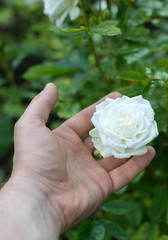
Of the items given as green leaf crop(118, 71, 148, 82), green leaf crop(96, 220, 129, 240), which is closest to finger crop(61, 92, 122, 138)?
green leaf crop(118, 71, 148, 82)

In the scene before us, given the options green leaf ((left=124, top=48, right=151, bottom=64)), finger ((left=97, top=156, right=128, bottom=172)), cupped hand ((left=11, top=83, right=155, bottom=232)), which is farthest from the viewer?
green leaf ((left=124, top=48, right=151, bottom=64))

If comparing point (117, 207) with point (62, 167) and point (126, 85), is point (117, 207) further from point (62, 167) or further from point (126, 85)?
point (126, 85)

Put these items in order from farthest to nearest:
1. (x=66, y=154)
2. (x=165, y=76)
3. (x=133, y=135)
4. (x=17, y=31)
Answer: (x=17, y=31)
(x=66, y=154)
(x=165, y=76)
(x=133, y=135)

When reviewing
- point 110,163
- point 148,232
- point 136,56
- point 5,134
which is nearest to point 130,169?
point 110,163

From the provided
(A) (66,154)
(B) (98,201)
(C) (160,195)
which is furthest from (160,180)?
(A) (66,154)

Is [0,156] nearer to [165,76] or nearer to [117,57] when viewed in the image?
[117,57]

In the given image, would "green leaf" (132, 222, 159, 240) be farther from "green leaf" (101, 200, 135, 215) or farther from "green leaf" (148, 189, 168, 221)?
"green leaf" (101, 200, 135, 215)

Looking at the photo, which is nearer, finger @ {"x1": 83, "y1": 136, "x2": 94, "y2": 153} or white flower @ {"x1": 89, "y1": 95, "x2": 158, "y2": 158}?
white flower @ {"x1": 89, "y1": 95, "x2": 158, "y2": 158}

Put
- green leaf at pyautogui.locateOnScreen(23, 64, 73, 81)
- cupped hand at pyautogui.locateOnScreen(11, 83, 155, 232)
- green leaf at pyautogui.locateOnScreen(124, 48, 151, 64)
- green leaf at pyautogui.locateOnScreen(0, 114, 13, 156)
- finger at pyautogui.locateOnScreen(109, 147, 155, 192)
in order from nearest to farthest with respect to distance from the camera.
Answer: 1. cupped hand at pyautogui.locateOnScreen(11, 83, 155, 232)
2. finger at pyautogui.locateOnScreen(109, 147, 155, 192)
3. green leaf at pyautogui.locateOnScreen(124, 48, 151, 64)
4. green leaf at pyautogui.locateOnScreen(23, 64, 73, 81)
5. green leaf at pyautogui.locateOnScreen(0, 114, 13, 156)
